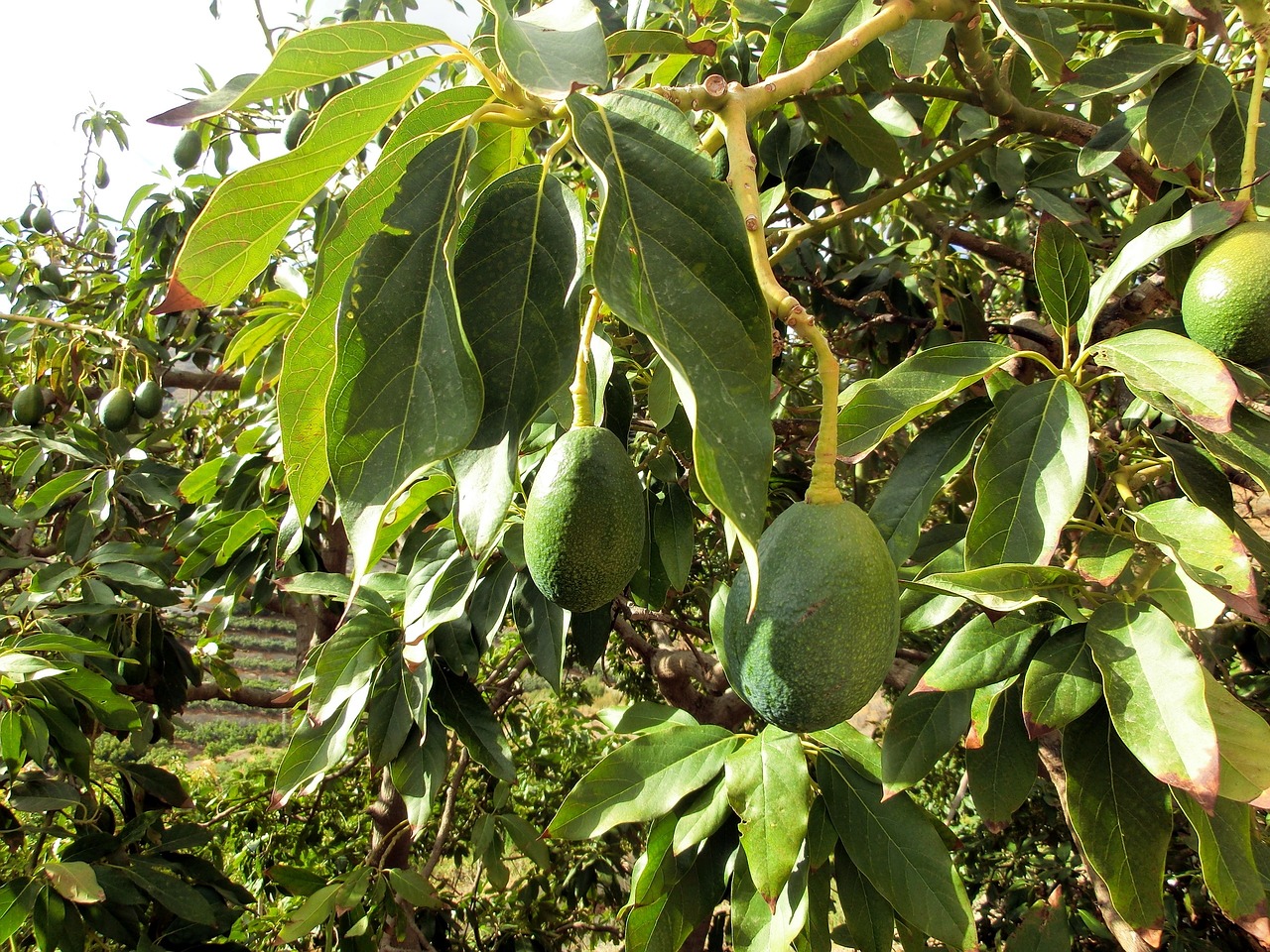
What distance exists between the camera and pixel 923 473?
3.20 feet

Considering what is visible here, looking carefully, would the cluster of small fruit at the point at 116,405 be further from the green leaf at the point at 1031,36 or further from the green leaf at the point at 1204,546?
the green leaf at the point at 1204,546

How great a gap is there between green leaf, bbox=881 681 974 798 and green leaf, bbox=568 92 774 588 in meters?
0.62

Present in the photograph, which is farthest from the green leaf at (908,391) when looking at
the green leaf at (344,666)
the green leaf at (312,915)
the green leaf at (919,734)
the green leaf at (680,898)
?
the green leaf at (312,915)

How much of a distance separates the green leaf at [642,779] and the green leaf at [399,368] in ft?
2.32

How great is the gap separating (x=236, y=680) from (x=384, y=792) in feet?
2.17

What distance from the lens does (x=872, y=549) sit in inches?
26.3

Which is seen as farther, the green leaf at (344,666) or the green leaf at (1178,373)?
the green leaf at (344,666)

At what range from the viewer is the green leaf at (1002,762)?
3.23ft

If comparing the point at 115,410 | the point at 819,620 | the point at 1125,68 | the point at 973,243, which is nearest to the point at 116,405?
the point at 115,410

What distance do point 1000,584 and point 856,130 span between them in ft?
2.97

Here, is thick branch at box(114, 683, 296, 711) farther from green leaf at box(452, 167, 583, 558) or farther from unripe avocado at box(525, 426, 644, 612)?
green leaf at box(452, 167, 583, 558)

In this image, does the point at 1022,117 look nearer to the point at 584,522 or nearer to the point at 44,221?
the point at 584,522

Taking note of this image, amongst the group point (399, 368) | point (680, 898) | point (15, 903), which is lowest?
point (15, 903)

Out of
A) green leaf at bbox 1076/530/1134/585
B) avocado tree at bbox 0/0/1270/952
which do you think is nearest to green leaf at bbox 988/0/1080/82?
avocado tree at bbox 0/0/1270/952
